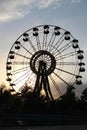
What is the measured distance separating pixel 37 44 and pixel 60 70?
18.9ft

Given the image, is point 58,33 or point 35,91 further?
point 35,91

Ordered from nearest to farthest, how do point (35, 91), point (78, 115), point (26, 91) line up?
point (78, 115) < point (35, 91) < point (26, 91)

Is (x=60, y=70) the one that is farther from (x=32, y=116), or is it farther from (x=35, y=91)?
(x=32, y=116)

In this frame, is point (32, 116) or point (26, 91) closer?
point (32, 116)

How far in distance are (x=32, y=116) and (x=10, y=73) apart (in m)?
13.2

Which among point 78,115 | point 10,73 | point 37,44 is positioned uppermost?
point 37,44

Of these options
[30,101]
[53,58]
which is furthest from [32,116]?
[30,101]

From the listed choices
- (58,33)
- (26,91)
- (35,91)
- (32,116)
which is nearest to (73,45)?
(58,33)

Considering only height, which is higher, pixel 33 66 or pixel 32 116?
pixel 33 66

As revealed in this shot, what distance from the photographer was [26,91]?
109 m

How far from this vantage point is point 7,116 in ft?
196

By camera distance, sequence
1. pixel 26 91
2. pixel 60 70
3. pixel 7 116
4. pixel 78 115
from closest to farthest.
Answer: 1. pixel 7 116
2. pixel 78 115
3. pixel 60 70
4. pixel 26 91

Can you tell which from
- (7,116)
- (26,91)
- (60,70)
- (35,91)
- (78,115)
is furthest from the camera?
(26,91)

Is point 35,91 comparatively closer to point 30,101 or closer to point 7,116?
point 30,101
